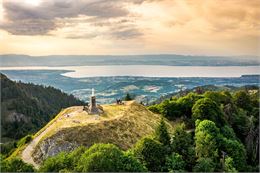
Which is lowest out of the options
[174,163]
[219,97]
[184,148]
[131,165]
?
[174,163]

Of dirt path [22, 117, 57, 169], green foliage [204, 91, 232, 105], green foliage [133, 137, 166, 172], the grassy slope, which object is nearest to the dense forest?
green foliage [133, 137, 166, 172]

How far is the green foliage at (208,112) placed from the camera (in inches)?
1789

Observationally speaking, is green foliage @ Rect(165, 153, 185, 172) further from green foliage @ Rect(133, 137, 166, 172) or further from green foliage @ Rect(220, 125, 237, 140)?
green foliage @ Rect(220, 125, 237, 140)

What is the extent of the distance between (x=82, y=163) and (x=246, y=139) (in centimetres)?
2892

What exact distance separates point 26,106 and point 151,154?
109573mm

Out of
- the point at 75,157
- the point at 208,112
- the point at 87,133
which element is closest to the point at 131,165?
the point at 75,157

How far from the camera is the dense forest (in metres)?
25.2

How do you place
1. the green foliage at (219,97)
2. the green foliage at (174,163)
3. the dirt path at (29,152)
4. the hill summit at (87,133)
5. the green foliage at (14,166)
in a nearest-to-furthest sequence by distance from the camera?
the green foliage at (14,166)
the green foliage at (174,163)
the dirt path at (29,152)
the hill summit at (87,133)
the green foliage at (219,97)

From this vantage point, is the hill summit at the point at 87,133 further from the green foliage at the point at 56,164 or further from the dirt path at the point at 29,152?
the green foliage at the point at 56,164

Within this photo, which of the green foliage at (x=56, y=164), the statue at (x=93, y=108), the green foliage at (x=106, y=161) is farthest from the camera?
the statue at (x=93, y=108)

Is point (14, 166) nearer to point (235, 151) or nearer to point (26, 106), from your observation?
point (235, 151)

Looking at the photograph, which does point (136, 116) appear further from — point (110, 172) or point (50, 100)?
point (50, 100)

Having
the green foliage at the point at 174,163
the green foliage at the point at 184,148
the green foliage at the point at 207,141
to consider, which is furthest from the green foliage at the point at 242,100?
the green foliage at the point at 174,163

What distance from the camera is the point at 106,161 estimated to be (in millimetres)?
24484
